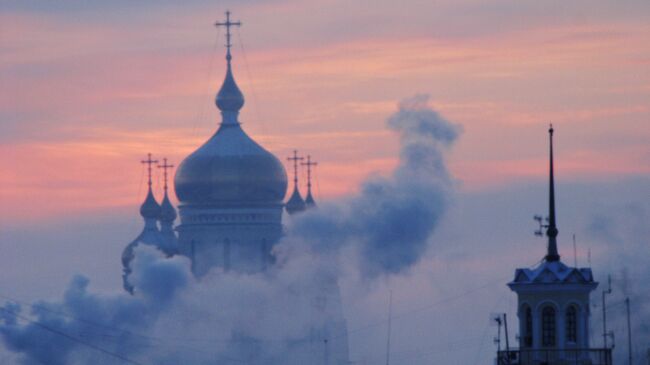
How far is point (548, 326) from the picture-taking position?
80.2 meters

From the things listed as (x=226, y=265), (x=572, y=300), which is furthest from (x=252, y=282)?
(x=572, y=300)

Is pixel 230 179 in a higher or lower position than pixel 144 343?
higher

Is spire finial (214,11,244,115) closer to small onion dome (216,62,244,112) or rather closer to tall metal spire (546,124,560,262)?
small onion dome (216,62,244,112)

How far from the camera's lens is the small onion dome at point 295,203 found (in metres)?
171

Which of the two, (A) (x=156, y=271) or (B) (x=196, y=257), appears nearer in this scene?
(A) (x=156, y=271)

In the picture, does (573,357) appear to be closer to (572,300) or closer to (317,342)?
(572,300)

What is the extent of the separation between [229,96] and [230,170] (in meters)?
4.34

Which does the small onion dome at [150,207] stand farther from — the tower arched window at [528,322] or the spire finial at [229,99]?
the tower arched window at [528,322]

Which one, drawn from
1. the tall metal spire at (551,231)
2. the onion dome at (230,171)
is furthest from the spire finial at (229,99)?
the tall metal spire at (551,231)

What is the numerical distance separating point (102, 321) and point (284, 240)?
10.9 metres

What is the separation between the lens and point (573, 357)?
78938 millimetres

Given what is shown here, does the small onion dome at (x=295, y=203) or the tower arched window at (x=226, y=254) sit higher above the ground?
the small onion dome at (x=295, y=203)

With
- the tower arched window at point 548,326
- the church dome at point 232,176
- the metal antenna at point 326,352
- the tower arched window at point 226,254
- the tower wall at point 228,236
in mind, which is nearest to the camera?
the tower arched window at point 548,326

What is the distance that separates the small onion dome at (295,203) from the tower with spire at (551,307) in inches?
3569
